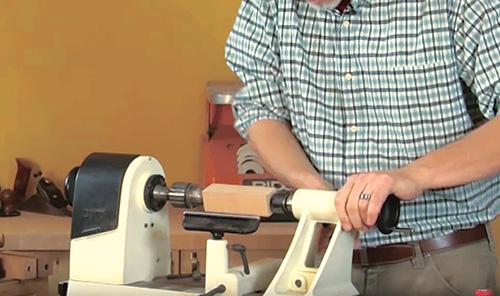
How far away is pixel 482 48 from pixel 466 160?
0.59 feet

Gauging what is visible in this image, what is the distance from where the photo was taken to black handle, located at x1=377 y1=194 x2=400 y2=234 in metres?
1.19

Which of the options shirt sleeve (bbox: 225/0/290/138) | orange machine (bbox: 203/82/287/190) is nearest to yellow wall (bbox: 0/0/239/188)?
orange machine (bbox: 203/82/287/190)

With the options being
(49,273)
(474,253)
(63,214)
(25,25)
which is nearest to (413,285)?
(474,253)

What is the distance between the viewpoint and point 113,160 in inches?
51.1

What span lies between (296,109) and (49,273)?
35.5 inches

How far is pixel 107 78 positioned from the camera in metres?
2.60

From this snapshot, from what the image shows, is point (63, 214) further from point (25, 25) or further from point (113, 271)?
point (113, 271)

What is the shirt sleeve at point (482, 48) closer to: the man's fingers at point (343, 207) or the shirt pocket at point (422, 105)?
the shirt pocket at point (422, 105)

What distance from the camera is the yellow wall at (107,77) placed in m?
2.59

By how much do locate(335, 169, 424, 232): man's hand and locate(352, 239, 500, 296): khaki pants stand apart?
28 cm

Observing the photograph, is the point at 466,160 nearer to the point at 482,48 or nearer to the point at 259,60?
the point at 482,48

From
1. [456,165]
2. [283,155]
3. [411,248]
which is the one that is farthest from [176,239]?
[456,165]

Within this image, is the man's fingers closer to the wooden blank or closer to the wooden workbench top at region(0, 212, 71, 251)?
the wooden blank

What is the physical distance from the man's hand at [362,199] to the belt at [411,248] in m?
0.27
